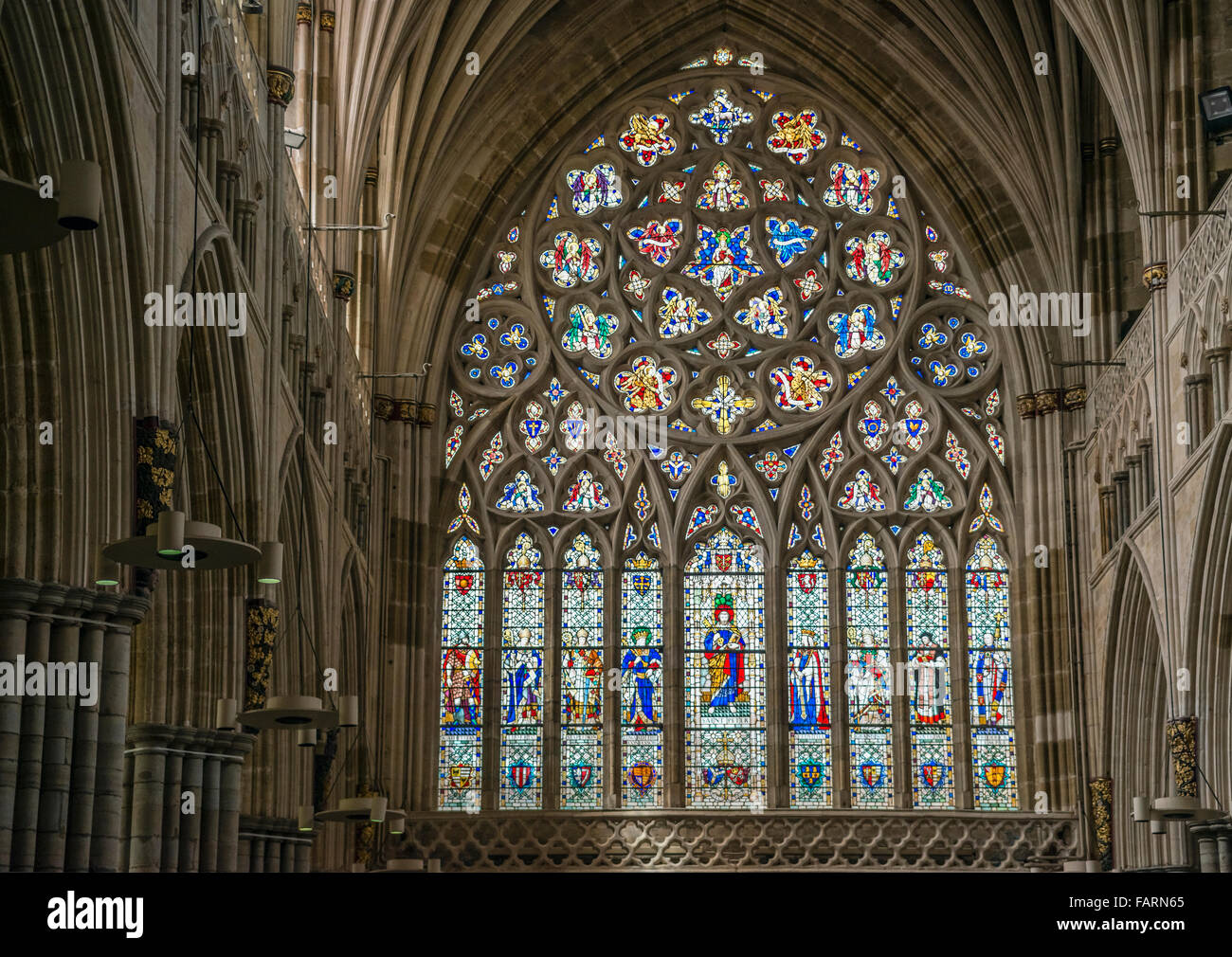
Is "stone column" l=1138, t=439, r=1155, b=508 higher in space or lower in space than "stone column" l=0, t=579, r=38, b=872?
higher

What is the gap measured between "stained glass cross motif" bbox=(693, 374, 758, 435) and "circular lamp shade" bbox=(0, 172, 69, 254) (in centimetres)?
2000

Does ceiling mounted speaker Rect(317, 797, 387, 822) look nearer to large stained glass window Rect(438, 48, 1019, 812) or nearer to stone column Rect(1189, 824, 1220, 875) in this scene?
large stained glass window Rect(438, 48, 1019, 812)

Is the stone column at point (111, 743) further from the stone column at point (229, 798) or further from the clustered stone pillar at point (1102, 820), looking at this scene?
the clustered stone pillar at point (1102, 820)

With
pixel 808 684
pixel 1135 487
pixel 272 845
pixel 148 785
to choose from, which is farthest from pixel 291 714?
pixel 808 684

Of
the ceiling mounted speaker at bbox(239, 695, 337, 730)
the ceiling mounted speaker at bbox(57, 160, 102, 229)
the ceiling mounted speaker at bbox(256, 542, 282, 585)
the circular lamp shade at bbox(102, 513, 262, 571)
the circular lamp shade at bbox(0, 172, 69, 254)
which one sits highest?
the ceiling mounted speaker at bbox(57, 160, 102, 229)

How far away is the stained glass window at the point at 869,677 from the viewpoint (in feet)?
81.5

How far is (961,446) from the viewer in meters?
26.1

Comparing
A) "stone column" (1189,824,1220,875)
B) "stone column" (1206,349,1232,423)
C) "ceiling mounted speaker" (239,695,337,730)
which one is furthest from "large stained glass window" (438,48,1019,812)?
"ceiling mounted speaker" (239,695,337,730)

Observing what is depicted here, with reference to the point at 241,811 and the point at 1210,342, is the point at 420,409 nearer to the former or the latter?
the point at 241,811

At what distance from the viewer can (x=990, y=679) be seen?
25.1 meters

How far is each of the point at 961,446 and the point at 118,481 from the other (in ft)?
55.6

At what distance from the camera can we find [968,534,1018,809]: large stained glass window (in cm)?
2475

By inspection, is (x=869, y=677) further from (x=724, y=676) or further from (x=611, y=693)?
(x=611, y=693)
